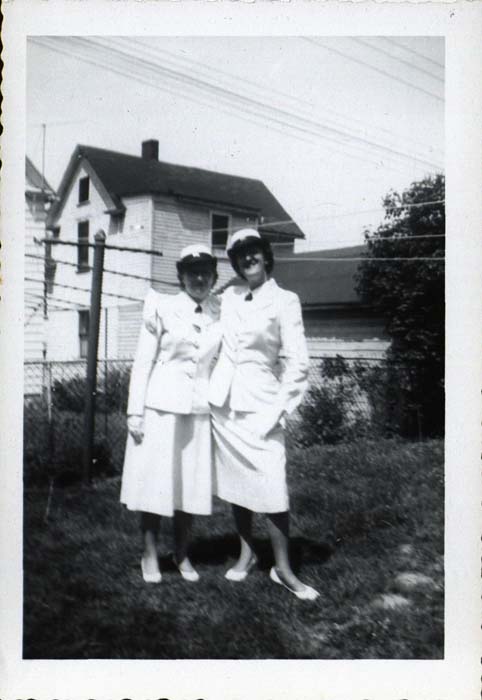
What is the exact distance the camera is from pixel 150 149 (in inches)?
160

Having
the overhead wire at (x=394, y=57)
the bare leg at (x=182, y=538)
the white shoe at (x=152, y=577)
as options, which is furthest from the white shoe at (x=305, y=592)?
the overhead wire at (x=394, y=57)

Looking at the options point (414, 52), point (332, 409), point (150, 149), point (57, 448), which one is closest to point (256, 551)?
point (57, 448)

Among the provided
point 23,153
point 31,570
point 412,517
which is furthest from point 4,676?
point 23,153

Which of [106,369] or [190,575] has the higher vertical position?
[106,369]

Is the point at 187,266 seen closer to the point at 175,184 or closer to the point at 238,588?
the point at 175,184

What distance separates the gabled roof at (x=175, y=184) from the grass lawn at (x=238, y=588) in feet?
5.91

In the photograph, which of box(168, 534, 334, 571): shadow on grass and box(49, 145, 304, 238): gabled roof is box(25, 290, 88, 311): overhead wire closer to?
box(49, 145, 304, 238): gabled roof

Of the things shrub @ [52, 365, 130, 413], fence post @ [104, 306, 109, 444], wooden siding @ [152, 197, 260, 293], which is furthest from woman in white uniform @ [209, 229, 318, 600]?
shrub @ [52, 365, 130, 413]

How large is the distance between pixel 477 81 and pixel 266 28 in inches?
46.1

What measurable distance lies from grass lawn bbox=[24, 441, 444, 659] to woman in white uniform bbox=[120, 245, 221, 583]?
240 millimetres

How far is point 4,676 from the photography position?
362 centimetres

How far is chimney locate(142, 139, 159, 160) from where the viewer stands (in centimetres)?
401

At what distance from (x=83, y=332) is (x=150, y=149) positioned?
134 centimetres

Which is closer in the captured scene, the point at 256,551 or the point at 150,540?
the point at 150,540
